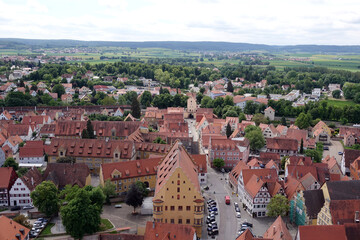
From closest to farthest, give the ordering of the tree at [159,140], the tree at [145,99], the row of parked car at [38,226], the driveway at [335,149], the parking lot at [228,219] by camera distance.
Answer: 1. the row of parked car at [38,226]
2. the parking lot at [228,219]
3. the tree at [159,140]
4. the driveway at [335,149]
5. the tree at [145,99]

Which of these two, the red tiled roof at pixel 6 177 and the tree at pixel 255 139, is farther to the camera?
the tree at pixel 255 139

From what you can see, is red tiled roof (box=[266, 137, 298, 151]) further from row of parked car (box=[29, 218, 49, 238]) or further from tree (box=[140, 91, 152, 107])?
tree (box=[140, 91, 152, 107])

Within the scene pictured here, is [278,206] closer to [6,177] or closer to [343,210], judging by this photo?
[343,210]

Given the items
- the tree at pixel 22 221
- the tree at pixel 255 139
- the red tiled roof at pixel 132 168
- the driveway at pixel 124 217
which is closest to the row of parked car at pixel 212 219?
the driveway at pixel 124 217

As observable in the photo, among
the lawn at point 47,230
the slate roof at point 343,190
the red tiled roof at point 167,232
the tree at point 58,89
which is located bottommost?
the lawn at point 47,230

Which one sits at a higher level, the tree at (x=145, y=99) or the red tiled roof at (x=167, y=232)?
the tree at (x=145, y=99)

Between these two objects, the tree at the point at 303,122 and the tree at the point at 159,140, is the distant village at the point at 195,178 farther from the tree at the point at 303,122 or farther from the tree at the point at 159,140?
the tree at the point at 303,122
